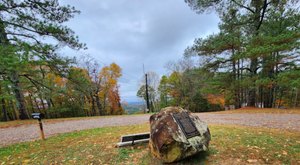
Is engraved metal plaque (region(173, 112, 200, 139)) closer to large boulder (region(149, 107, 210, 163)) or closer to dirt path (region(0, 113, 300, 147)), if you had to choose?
large boulder (region(149, 107, 210, 163))

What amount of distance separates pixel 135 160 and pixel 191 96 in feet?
53.2

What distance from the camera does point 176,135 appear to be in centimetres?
253

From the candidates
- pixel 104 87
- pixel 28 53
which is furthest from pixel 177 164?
pixel 104 87

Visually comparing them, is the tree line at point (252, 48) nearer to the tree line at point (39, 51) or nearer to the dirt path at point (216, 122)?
the dirt path at point (216, 122)

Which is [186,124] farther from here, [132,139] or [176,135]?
[132,139]

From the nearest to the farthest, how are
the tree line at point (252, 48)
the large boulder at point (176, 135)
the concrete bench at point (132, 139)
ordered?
the large boulder at point (176, 135) → the concrete bench at point (132, 139) → the tree line at point (252, 48)

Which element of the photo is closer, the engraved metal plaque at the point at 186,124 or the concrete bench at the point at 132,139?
the engraved metal plaque at the point at 186,124

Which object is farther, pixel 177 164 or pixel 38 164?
pixel 38 164

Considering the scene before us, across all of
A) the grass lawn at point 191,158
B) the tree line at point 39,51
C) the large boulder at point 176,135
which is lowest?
the grass lawn at point 191,158

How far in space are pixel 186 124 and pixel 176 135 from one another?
377mm

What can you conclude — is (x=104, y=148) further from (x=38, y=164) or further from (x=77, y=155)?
(x=38, y=164)

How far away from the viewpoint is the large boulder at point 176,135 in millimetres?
2484

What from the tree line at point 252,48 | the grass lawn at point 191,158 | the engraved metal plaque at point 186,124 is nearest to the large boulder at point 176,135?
the engraved metal plaque at point 186,124

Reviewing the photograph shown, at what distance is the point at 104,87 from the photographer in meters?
20.7
